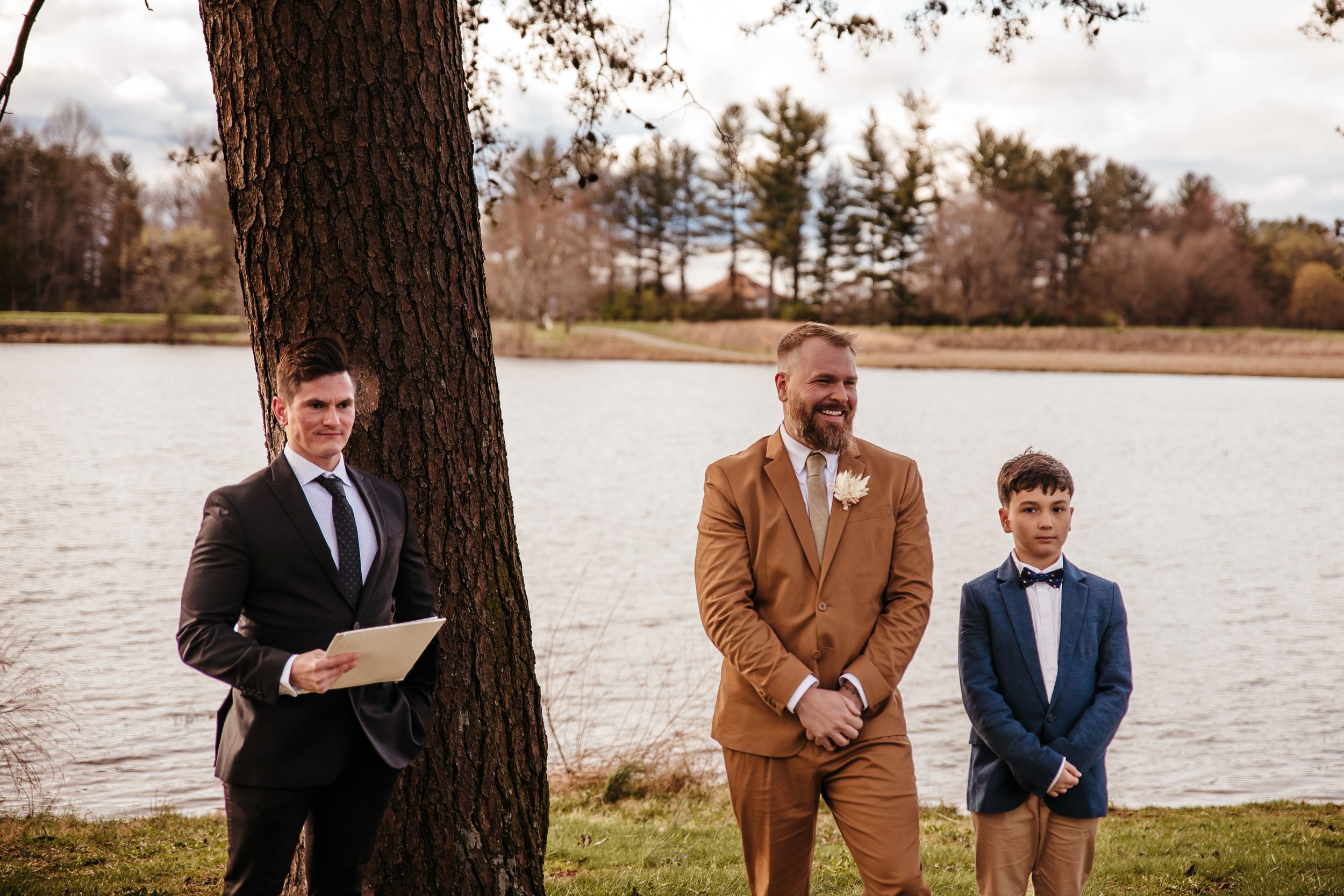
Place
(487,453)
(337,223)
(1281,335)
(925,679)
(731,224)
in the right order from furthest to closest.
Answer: (731,224), (1281,335), (925,679), (487,453), (337,223)

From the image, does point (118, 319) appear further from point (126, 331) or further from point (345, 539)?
point (345, 539)

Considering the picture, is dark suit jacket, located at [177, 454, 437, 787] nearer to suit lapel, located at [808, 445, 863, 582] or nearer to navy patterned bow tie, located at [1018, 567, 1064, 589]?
suit lapel, located at [808, 445, 863, 582]

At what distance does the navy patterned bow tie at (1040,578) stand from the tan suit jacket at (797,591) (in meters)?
0.32

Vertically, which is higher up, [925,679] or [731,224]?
[731,224]

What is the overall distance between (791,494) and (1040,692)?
102 centimetres

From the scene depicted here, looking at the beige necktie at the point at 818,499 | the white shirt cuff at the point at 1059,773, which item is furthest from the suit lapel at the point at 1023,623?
the beige necktie at the point at 818,499

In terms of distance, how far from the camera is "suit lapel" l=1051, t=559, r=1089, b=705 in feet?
11.1

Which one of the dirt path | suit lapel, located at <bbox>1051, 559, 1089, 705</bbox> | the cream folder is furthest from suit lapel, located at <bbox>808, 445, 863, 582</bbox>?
the dirt path

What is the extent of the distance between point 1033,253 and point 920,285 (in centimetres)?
838

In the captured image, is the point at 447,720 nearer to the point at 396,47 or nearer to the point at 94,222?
the point at 396,47

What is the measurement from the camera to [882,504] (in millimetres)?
3326

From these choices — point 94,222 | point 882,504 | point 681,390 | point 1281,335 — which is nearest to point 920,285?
point 1281,335

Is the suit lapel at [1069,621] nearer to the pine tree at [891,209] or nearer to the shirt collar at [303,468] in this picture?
the shirt collar at [303,468]

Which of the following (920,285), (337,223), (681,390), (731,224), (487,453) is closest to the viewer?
(337,223)
